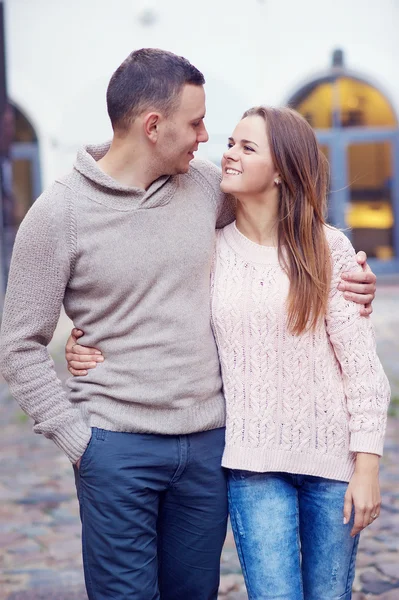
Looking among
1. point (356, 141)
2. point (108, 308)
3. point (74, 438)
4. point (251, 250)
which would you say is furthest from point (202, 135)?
point (356, 141)

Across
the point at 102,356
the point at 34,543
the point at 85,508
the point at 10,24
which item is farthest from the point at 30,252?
the point at 10,24

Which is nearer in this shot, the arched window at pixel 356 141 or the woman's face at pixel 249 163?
the woman's face at pixel 249 163

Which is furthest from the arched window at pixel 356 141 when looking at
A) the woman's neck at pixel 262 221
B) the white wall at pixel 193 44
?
the woman's neck at pixel 262 221

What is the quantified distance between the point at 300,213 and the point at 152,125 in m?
0.50

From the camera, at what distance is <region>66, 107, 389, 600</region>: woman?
2582mm

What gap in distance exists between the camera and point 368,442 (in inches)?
102

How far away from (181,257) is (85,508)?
76 cm

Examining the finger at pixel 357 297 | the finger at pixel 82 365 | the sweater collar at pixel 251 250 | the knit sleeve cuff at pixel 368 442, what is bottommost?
the knit sleeve cuff at pixel 368 442

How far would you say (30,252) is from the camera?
8.14ft

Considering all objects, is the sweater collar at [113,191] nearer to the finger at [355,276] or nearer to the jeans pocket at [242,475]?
the finger at [355,276]

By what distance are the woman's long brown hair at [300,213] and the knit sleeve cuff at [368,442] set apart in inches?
13.4

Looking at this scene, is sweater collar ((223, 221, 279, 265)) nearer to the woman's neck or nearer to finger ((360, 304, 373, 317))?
the woman's neck

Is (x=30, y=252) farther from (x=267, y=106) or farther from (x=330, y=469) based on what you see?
(x=330, y=469)

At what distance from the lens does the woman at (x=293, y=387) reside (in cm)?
258
